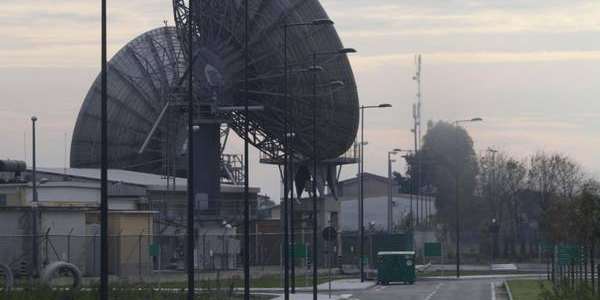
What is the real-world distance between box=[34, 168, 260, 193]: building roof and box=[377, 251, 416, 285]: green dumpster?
24332 millimetres

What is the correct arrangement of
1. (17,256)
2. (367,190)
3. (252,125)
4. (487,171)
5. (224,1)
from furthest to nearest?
1. (367,190)
2. (487,171)
3. (252,125)
4. (224,1)
5. (17,256)

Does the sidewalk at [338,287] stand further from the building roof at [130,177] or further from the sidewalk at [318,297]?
the building roof at [130,177]

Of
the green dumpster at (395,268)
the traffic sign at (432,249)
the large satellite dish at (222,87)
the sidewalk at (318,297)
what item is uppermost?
the large satellite dish at (222,87)

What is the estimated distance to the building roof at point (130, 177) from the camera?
331 feet

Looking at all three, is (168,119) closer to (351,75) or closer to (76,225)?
(351,75)

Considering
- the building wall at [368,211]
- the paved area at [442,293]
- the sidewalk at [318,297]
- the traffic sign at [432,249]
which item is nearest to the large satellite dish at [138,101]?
the traffic sign at [432,249]

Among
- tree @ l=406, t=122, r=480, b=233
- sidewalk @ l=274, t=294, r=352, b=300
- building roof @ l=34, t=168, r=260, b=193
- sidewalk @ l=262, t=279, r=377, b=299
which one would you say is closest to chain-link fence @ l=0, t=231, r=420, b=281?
sidewalk @ l=262, t=279, r=377, b=299

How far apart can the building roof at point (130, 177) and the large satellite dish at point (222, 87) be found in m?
1.77

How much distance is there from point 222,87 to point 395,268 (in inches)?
645

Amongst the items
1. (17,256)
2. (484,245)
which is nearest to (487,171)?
(484,245)

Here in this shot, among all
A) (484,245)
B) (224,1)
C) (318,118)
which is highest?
(224,1)

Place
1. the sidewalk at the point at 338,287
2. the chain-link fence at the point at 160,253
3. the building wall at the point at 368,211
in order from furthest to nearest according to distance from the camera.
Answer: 1. the building wall at the point at 368,211
2. the chain-link fence at the point at 160,253
3. the sidewalk at the point at 338,287

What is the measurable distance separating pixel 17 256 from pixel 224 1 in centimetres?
2226

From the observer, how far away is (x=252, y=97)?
88.1m
